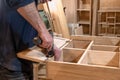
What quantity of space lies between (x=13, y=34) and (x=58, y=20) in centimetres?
254

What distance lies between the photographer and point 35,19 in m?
1.08

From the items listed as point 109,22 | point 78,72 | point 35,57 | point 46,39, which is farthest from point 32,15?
point 109,22

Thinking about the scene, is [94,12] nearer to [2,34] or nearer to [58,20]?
[58,20]

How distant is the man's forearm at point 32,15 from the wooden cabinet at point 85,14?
3.63 meters

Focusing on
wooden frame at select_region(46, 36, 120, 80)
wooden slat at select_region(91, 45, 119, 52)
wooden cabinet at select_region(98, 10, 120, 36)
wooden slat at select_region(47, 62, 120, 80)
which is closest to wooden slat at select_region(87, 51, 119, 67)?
wooden frame at select_region(46, 36, 120, 80)

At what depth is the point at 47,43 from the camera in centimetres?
115

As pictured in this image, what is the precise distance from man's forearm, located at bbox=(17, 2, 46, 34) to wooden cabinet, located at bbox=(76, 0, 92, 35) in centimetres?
363

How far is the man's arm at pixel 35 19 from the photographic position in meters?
1.05

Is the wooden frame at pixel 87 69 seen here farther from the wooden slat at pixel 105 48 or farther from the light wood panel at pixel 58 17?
the light wood panel at pixel 58 17

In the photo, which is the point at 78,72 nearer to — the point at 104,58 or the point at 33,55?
the point at 33,55

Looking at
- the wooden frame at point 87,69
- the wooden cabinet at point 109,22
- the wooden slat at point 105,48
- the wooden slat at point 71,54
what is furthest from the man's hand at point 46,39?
the wooden cabinet at point 109,22

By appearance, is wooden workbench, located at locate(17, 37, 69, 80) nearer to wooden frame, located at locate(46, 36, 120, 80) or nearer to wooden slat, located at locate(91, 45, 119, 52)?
wooden frame, located at locate(46, 36, 120, 80)

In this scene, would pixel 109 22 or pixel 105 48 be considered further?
pixel 109 22

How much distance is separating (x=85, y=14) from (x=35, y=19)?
392cm
